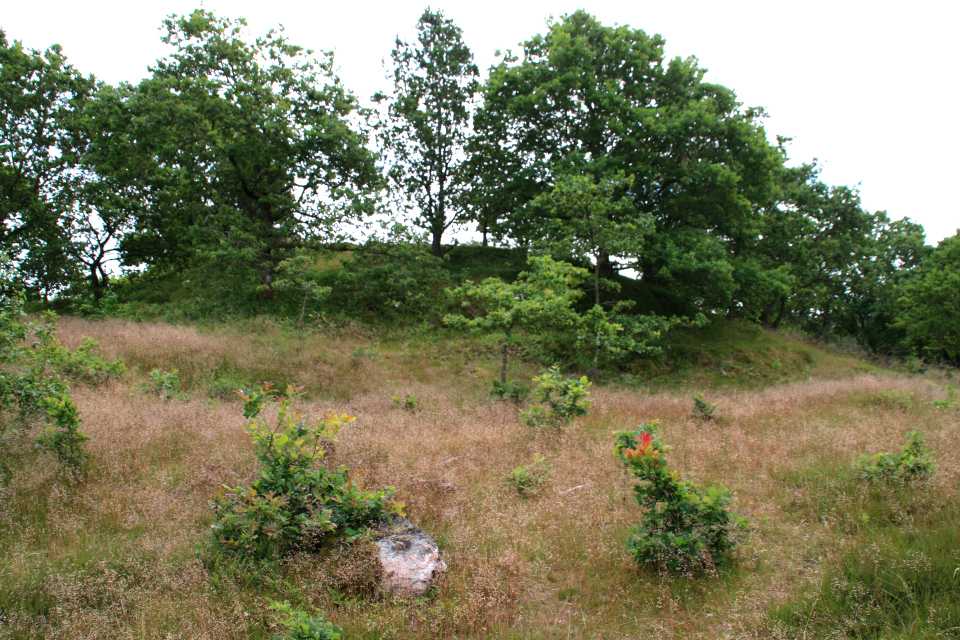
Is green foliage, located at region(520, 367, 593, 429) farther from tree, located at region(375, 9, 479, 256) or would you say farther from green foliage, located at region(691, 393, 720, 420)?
tree, located at region(375, 9, 479, 256)

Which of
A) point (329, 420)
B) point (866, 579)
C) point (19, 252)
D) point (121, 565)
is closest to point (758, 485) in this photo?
point (866, 579)

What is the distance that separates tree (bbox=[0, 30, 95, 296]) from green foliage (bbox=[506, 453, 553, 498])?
23.0 m

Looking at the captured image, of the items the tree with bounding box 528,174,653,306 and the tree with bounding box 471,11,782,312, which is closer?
the tree with bounding box 528,174,653,306

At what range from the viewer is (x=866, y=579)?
3.47m

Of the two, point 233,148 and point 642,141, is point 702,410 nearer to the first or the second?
point 642,141

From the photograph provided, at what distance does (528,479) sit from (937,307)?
2566 centimetres

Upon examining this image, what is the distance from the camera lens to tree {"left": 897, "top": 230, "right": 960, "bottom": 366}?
71.2 ft

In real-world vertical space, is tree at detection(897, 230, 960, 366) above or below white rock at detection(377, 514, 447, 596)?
above

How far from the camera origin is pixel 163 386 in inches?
369

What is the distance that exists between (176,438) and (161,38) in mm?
18746

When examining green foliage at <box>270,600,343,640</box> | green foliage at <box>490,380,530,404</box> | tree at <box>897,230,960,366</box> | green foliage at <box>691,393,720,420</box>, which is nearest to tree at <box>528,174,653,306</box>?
green foliage at <box>490,380,530,404</box>

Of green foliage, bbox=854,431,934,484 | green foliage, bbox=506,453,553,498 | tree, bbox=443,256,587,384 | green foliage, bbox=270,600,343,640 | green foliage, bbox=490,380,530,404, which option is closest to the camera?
green foliage, bbox=270,600,343,640

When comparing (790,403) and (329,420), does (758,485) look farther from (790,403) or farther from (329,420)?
(790,403)

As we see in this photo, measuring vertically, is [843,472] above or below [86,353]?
below
